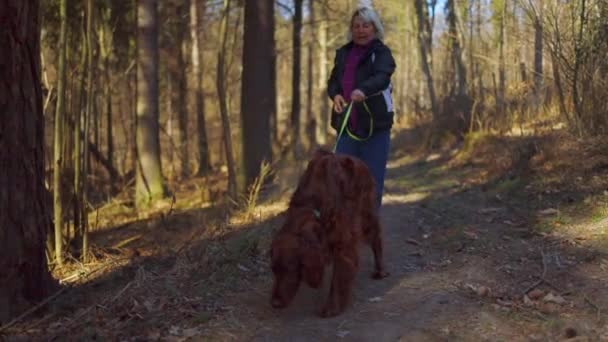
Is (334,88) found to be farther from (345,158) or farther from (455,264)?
(455,264)

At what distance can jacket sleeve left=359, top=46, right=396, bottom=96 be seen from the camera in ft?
16.0

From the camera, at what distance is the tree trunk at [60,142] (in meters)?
5.98

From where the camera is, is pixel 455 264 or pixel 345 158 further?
pixel 455 264

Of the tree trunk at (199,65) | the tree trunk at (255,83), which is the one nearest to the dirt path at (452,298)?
the tree trunk at (255,83)

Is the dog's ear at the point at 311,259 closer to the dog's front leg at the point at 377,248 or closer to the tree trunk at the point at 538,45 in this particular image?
the dog's front leg at the point at 377,248

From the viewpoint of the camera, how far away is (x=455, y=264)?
517 cm

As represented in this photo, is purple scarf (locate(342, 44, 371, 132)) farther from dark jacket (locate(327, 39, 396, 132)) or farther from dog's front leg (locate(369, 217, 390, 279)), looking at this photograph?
dog's front leg (locate(369, 217, 390, 279))

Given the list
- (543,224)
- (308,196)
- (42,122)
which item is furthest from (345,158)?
(543,224)

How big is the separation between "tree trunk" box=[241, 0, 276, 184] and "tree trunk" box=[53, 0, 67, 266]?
4218mm

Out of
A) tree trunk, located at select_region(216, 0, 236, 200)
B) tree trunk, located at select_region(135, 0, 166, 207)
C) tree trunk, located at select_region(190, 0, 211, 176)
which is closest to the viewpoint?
tree trunk, located at select_region(216, 0, 236, 200)

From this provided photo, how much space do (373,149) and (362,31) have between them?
97 centimetres

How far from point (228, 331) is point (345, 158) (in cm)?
141

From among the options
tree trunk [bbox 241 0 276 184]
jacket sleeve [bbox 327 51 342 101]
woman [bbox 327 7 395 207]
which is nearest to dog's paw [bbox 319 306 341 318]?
woman [bbox 327 7 395 207]

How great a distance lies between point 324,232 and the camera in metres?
4.00
